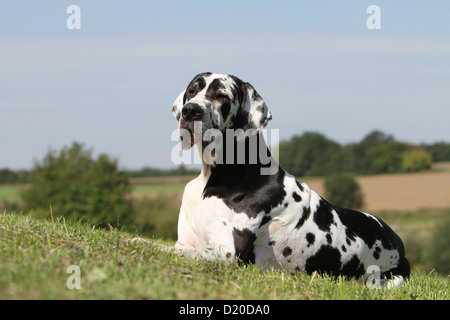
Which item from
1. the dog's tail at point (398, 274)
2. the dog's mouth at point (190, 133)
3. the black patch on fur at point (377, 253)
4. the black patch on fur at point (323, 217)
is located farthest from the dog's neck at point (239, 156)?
the dog's tail at point (398, 274)

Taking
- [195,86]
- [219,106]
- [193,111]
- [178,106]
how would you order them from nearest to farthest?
[193,111] < [219,106] < [195,86] < [178,106]

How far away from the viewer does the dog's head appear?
7387mm

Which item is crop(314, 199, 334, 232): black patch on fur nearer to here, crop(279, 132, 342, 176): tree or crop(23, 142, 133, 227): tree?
crop(23, 142, 133, 227): tree

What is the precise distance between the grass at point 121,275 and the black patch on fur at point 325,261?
415mm

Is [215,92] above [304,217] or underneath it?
above

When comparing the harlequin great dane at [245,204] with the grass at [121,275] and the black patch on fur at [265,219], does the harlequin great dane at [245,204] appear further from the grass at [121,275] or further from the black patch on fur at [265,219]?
the grass at [121,275]

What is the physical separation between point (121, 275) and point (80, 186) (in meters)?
49.8

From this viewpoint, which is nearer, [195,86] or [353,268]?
[195,86]

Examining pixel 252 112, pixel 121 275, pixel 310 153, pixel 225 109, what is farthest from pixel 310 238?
pixel 310 153

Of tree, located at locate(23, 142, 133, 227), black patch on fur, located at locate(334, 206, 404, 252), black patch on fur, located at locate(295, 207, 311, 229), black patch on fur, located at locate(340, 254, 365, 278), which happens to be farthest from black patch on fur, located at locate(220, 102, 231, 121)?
tree, located at locate(23, 142, 133, 227)

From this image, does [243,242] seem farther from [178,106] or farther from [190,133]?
[178,106]

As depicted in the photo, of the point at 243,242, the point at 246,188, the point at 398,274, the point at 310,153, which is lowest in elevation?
the point at 310,153

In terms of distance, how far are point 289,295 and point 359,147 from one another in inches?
3653

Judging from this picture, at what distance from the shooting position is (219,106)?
7.62 meters
